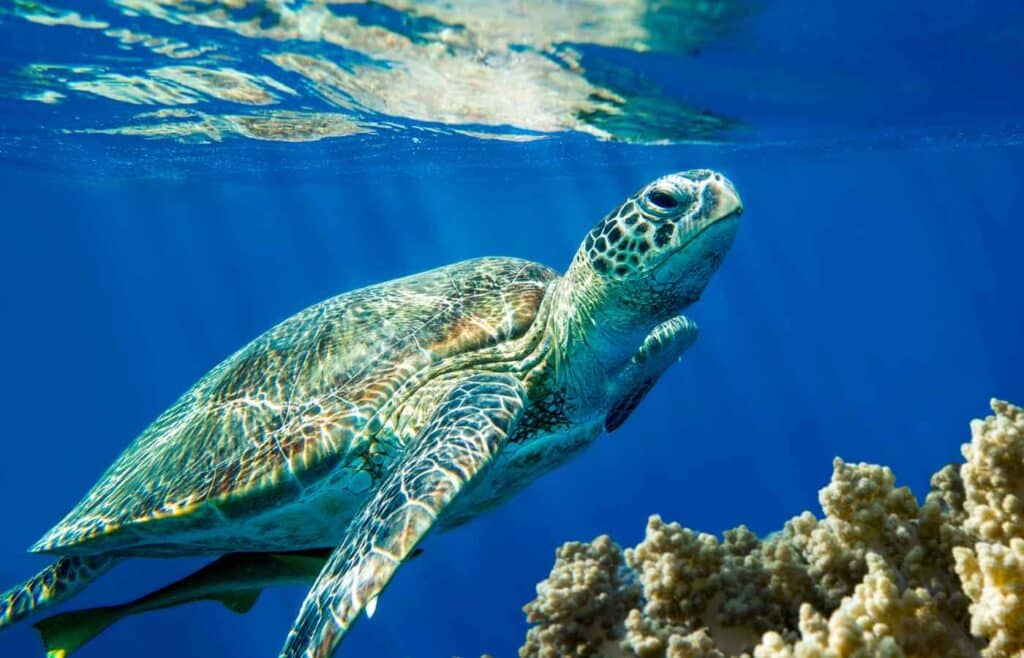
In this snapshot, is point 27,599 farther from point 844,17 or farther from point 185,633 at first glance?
point 185,633

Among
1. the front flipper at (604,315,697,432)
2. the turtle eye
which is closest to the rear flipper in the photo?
the front flipper at (604,315,697,432)

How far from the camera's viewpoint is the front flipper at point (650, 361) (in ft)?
15.6

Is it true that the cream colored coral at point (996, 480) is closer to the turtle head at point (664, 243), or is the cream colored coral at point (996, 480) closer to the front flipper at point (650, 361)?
the turtle head at point (664, 243)

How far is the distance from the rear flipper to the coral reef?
341cm

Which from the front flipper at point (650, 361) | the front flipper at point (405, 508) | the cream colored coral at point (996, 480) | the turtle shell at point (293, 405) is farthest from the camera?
the front flipper at point (650, 361)

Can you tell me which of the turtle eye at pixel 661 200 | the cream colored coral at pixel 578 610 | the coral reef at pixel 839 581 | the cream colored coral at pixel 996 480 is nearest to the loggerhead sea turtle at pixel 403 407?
the turtle eye at pixel 661 200

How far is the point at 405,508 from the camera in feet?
9.09

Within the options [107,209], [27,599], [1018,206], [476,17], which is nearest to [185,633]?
[27,599]

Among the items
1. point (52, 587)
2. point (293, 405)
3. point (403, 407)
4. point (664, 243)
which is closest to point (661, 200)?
point (664, 243)

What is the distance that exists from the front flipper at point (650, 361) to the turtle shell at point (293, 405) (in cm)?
84

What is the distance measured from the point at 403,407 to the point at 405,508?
1.12 metres

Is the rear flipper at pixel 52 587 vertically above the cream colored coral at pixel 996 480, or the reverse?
the cream colored coral at pixel 996 480

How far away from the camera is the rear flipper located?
14.3ft

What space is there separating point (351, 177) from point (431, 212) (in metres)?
14.9
